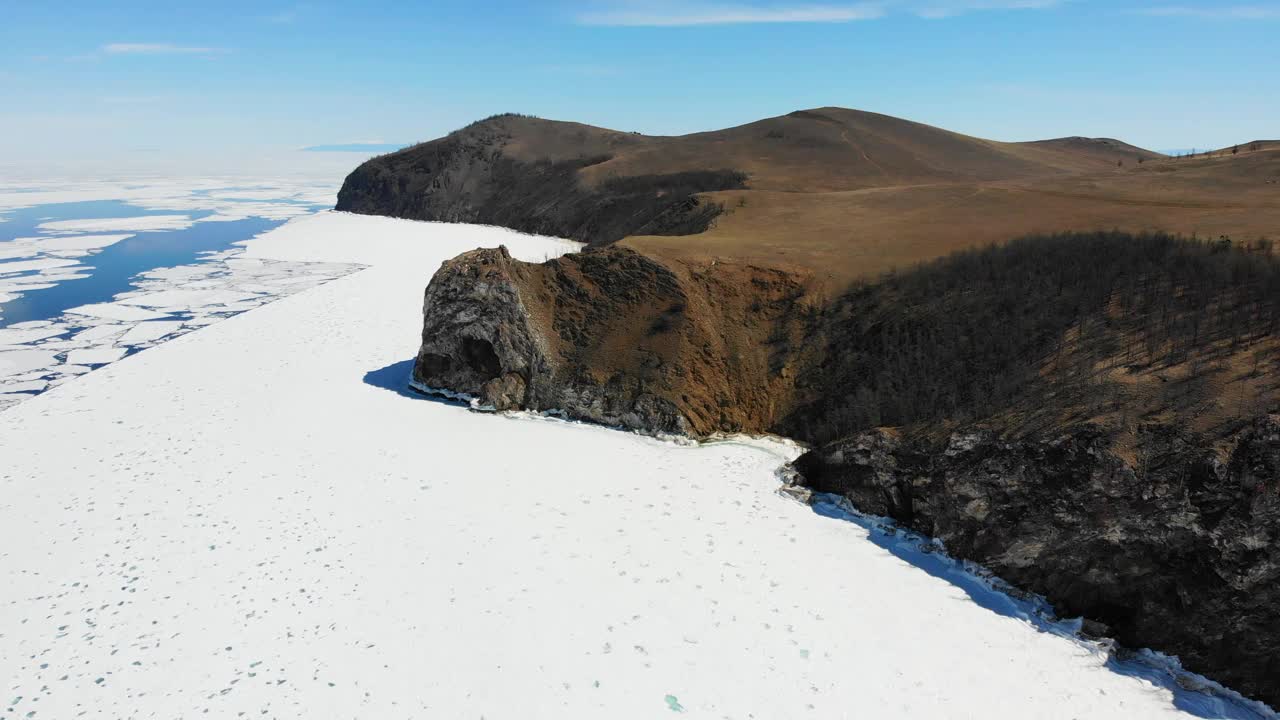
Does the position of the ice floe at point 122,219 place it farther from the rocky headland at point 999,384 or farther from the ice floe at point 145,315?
the rocky headland at point 999,384

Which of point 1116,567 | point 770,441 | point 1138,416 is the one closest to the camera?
point 1116,567

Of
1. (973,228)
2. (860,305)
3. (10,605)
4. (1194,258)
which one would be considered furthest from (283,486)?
(973,228)

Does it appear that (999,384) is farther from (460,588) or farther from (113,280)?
(113,280)

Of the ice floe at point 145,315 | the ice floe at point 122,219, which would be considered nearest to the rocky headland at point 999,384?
the ice floe at point 145,315

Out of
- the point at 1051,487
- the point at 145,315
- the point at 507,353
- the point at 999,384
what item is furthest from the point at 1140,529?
the point at 145,315

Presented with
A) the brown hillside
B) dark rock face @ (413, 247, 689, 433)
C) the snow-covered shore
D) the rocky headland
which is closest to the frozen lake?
the snow-covered shore

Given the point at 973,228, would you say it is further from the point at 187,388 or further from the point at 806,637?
the point at 187,388
